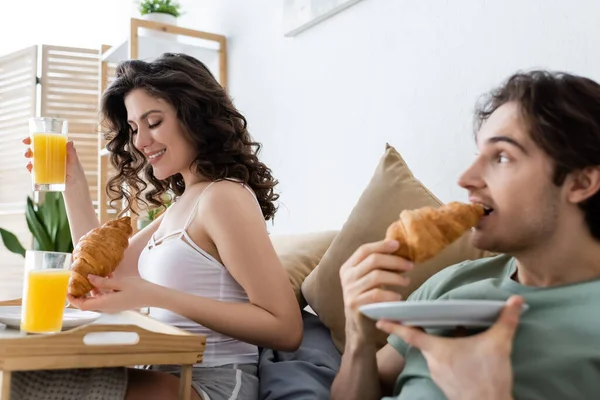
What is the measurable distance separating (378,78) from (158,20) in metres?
1.51

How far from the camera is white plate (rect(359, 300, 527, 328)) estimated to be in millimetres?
723

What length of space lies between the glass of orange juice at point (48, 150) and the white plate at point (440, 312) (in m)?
1.17

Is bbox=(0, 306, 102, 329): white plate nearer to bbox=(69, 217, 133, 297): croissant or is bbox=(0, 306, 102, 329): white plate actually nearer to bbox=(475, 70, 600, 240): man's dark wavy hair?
bbox=(69, 217, 133, 297): croissant

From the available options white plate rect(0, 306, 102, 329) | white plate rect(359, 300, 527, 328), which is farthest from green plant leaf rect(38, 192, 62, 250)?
white plate rect(359, 300, 527, 328)

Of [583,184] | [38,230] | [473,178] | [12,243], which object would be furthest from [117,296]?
[12,243]

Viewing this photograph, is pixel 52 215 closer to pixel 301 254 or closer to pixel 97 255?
pixel 301 254

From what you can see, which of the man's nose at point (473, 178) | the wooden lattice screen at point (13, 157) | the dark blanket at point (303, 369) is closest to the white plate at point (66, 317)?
the dark blanket at point (303, 369)

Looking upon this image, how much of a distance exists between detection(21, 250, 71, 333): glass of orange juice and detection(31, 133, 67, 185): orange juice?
50 cm

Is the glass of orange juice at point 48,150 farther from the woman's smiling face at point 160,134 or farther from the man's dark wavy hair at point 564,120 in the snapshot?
the man's dark wavy hair at point 564,120

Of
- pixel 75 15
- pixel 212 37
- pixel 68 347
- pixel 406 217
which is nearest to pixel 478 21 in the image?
pixel 406 217

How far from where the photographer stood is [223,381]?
132 centimetres

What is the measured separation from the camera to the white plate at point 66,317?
121 centimetres

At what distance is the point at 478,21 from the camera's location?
163 centimetres

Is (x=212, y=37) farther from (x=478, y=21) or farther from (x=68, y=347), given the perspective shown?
(x=68, y=347)
